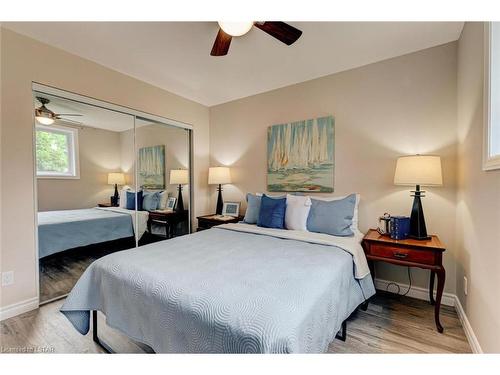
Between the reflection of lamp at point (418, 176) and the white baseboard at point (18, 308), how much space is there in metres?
3.52

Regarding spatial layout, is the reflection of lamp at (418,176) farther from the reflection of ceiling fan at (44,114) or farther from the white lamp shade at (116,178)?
the reflection of ceiling fan at (44,114)

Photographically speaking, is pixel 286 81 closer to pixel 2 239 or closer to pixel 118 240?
pixel 118 240

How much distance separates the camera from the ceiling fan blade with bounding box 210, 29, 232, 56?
5.70 feet

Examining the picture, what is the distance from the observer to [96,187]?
2660mm

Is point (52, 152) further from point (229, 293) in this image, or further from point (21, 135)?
point (229, 293)

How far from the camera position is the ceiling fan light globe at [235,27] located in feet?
5.06

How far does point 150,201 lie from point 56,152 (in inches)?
45.2

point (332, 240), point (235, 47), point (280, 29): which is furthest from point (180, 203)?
point (280, 29)

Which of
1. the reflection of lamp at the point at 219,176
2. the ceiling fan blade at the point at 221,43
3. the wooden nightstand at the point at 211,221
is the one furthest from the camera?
the reflection of lamp at the point at 219,176

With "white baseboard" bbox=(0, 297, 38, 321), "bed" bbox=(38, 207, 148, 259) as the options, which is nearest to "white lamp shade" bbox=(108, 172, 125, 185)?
"bed" bbox=(38, 207, 148, 259)

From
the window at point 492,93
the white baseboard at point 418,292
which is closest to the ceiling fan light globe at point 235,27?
the window at point 492,93

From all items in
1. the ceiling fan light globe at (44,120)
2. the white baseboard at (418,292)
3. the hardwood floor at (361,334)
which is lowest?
the hardwood floor at (361,334)

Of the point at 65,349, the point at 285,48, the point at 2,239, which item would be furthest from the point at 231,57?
the point at 65,349

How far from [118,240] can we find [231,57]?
2540 millimetres
